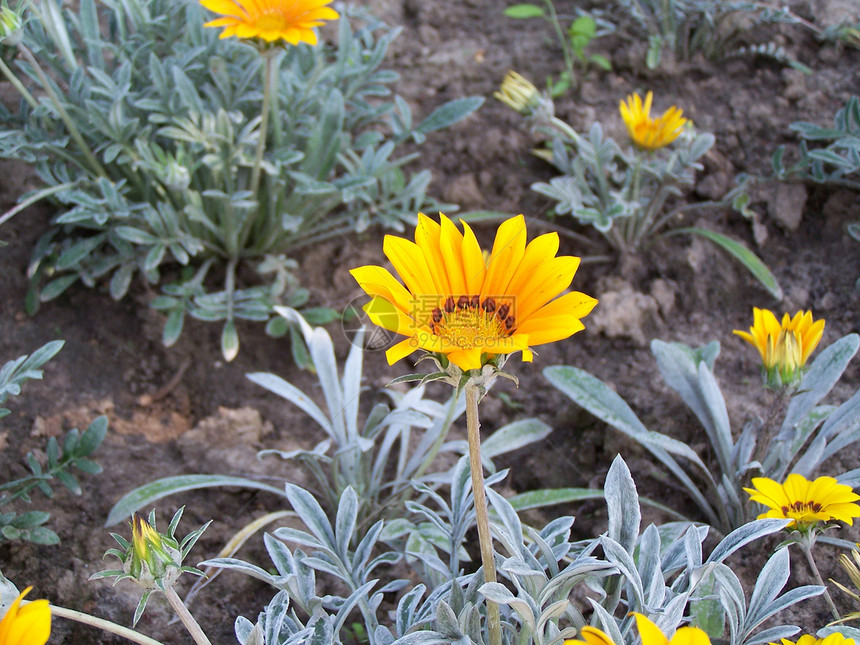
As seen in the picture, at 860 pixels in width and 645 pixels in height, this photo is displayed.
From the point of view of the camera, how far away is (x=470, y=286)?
1037 millimetres

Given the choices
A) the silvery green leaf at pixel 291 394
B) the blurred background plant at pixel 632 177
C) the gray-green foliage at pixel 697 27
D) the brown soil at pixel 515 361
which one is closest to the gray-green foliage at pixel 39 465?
the brown soil at pixel 515 361

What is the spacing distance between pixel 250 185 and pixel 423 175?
0.51 metres

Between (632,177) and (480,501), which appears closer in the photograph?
(480,501)

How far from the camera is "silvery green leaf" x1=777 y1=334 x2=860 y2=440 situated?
156 centimetres

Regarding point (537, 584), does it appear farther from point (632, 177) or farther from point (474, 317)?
point (632, 177)

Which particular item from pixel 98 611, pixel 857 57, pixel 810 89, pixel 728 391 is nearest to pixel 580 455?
pixel 728 391

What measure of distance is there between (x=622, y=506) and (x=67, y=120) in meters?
1.55

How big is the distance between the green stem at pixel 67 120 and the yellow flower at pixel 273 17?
432mm

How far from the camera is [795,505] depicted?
1.21 metres

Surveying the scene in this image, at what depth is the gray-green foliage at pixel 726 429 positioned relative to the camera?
4.92 ft

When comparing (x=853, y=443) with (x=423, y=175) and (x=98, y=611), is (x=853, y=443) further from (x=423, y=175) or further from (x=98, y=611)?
(x=98, y=611)

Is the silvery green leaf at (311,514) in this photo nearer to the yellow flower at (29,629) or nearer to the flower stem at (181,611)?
the flower stem at (181,611)

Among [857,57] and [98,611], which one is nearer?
[98,611]

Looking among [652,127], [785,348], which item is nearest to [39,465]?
[785,348]
